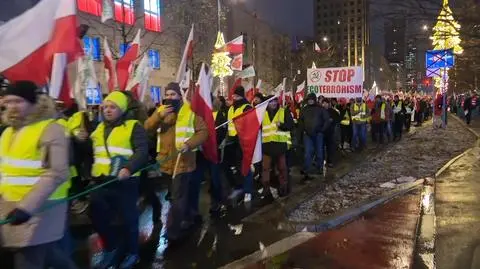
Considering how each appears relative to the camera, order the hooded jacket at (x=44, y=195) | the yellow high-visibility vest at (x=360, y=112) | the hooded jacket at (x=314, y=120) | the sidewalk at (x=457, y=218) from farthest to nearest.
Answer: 1. the yellow high-visibility vest at (x=360, y=112)
2. the hooded jacket at (x=314, y=120)
3. the sidewalk at (x=457, y=218)
4. the hooded jacket at (x=44, y=195)

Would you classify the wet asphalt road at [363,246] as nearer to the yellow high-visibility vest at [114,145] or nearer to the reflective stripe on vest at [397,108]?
the yellow high-visibility vest at [114,145]

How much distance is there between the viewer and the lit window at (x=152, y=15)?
1441 inches

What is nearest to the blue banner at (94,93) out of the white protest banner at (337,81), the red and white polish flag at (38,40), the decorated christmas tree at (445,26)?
the red and white polish flag at (38,40)

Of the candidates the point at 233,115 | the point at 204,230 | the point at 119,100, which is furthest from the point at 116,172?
the point at 233,115

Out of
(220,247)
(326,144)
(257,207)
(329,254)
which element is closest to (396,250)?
(329,254)

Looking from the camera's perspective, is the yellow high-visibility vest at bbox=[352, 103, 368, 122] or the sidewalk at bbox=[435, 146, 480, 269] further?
the yellow high-visibility vest at bbox=[352, 103, 368, 122]

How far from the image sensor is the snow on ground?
8453 millimetres

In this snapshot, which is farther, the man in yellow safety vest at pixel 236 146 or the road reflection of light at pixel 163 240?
the man in yellow safety vest at pixel 236 146

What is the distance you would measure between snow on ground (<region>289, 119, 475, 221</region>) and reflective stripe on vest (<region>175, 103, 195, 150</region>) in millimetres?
1958

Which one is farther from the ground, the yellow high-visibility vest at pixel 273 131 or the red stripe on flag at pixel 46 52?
the red stripe on flag at pixel 46 52

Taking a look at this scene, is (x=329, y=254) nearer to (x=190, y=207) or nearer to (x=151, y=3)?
(x=190, y=207)

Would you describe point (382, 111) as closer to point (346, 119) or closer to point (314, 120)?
point (346, 119)

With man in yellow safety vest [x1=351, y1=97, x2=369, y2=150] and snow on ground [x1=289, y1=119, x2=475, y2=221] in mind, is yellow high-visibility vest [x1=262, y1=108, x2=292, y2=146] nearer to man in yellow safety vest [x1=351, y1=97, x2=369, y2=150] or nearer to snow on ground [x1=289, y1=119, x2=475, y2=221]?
snow on ground [x1=289, y1=119, x2=475, y2=221]

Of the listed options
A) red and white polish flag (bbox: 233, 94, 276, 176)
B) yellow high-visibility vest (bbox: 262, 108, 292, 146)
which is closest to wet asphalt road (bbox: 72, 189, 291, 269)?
red and white polish flag (bbox: 233, 94, 276, 176)
